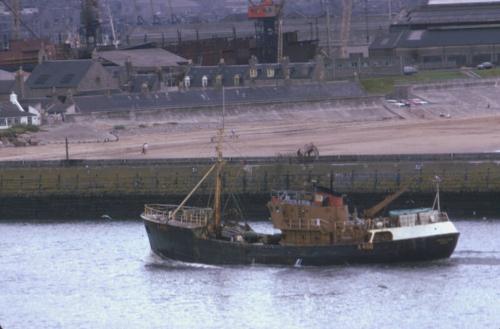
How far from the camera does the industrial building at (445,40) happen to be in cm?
13938

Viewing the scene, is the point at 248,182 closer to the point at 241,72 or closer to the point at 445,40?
the point at 241,72

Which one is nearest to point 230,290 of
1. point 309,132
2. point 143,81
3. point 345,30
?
point 309,132

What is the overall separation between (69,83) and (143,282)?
61.3 meters

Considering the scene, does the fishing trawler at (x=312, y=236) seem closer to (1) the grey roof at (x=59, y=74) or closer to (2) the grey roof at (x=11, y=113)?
(2) the grey roof at (x=11, y=113)

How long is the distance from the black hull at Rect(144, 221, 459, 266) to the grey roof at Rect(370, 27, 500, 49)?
249 ft

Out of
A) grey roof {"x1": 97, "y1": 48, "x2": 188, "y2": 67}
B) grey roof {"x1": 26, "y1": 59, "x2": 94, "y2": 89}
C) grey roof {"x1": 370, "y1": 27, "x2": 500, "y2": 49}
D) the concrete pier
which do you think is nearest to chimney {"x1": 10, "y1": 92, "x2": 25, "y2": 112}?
grey roof {"x1": 26, "y1": 59, "x2": 94, "y2": 89}

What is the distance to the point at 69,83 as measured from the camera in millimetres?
121312

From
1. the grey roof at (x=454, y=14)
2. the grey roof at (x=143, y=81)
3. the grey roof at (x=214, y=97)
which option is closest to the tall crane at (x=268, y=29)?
the grey roof at (x=454, y=14)

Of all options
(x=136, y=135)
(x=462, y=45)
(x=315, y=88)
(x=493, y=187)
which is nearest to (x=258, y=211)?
(x=493, y=187)

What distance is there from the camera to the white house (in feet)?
348

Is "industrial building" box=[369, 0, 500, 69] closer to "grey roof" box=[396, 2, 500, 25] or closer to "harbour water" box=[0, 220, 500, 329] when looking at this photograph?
"grey roof" box=[396, 2, 500, 25]

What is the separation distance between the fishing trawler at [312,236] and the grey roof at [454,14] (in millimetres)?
77982

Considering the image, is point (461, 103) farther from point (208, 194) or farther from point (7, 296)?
point (7, 296)

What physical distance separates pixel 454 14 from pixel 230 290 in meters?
87.9
